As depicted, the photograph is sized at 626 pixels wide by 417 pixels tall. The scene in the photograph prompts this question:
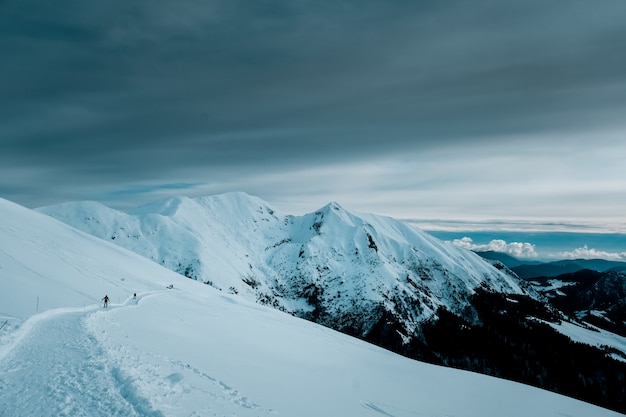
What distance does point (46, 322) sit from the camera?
68.2 feet

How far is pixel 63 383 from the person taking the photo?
11.3m

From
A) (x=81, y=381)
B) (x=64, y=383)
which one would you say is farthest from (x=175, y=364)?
(x=64, y=383)

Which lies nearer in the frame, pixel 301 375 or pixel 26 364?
pixel 26 364

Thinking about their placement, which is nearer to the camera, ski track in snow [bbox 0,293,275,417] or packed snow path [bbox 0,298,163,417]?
packed snow path [bbox 0,298,163,417]

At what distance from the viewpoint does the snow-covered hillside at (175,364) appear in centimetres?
1123

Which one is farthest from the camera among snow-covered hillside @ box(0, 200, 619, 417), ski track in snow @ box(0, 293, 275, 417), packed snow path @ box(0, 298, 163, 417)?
snow-covered hillside @ box(0, 200, 619, 417)

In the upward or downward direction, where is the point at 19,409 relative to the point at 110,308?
upward

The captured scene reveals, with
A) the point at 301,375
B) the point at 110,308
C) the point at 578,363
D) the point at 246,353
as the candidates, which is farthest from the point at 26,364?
the point at 578,363

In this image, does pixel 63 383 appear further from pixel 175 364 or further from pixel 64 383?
pixel 175 364

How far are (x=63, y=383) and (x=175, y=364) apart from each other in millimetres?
4690

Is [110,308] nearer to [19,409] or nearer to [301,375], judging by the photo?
[301,375]

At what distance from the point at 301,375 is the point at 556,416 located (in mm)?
20545

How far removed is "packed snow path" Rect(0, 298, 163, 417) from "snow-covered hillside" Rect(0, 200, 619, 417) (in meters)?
0.04

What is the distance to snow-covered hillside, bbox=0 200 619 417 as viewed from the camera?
1123 cm
